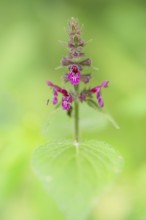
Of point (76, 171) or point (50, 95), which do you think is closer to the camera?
point (76, 171)

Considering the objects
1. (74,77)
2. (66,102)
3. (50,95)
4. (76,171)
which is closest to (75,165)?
(76,171)

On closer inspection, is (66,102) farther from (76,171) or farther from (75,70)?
(76,171)

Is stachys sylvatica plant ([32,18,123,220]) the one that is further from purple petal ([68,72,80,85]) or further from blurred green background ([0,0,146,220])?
blurred green background ([0,0,146,220])

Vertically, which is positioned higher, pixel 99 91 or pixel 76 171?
pixel 99 91

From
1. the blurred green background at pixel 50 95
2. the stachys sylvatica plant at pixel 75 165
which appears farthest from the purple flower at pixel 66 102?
the blurred green background at pixel 50 95

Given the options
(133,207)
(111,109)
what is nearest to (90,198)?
(133,207)

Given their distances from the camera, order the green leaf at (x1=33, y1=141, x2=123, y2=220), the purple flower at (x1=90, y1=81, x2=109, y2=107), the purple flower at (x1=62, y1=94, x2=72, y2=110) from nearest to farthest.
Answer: the green leaf at (x1=33, y1=141, x2=123, y2=220), the purple flower at (x1=62, y1=94, x2=72, y2=110), the purple flower at (x1=90, y1=81, x2=109, y2=107)

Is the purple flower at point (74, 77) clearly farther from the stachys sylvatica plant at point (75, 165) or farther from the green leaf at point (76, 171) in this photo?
the green leaf at point (76, 171)

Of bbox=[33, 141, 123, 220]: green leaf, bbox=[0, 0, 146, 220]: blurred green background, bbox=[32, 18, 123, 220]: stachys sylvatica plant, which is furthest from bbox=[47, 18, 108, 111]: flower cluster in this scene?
bbox=[33, 141, 123, 220]: green leaf
